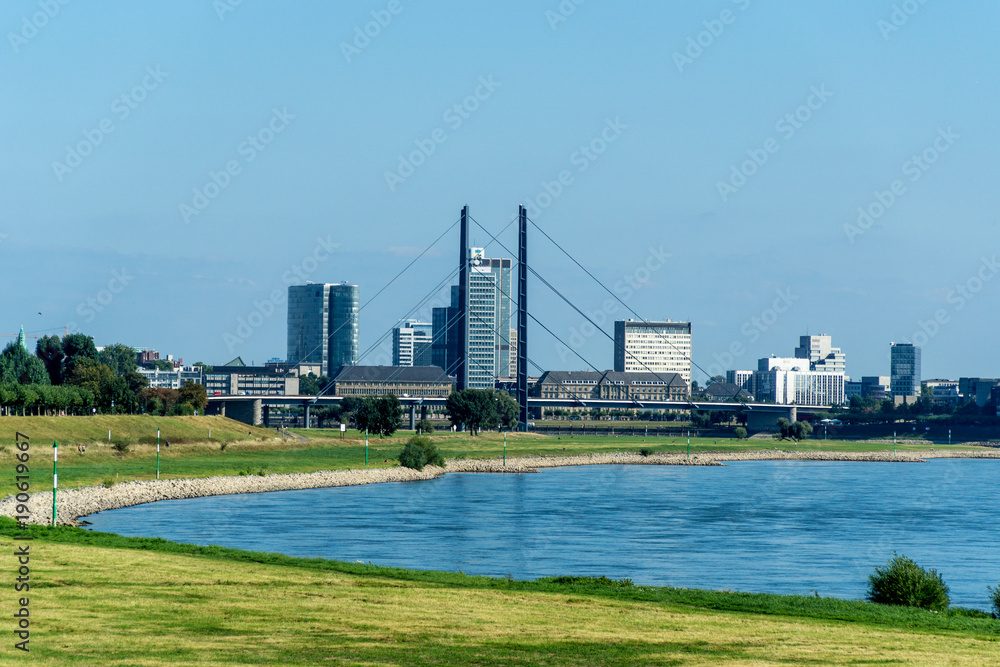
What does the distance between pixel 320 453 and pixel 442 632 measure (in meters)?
67.7

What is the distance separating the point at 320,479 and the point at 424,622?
4714 centimetres

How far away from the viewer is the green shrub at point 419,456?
233 feet

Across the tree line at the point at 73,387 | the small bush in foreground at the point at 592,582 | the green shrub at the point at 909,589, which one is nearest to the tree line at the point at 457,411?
the tree line at the point at 73,387

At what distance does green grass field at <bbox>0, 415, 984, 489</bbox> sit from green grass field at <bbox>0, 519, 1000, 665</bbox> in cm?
2753

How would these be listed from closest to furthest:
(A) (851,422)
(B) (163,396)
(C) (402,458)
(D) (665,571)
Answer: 1. (D) (665,571)
2. (C) (402,458)
3. (B) (163,396)
4. (A) (851,422)

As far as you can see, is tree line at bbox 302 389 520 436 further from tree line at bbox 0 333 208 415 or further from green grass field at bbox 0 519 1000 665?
green grass field at bbox 0 519 1000 665

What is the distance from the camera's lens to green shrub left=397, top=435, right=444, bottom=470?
2790 inches

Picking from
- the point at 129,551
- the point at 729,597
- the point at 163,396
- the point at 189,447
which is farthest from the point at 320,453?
the point at 729,597

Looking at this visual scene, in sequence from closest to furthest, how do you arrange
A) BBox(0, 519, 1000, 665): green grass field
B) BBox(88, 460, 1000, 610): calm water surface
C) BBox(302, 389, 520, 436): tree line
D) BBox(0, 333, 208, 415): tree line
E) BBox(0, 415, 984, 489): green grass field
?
BBox(0, 519, 1000, 665): green grass field, BBox(88, 460, 1000, 610): calm water surface, BBox(0, 415, 984, 489): green grass field, BBox(0, 333, 208, 415): tree line, BBox(302, 389, 520, 436): tree line

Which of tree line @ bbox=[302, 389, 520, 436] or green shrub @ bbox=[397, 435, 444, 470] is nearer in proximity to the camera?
green shrub @ bbox=[397, 435, 444, 470]

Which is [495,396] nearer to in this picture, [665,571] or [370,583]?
[665,571]

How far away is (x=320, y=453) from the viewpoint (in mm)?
81500

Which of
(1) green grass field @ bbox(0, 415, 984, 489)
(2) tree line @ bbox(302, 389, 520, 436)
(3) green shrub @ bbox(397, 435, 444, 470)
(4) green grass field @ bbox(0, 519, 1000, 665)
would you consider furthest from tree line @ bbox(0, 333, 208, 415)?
(4) green grass field @ bbox(0, 519, 1000, 665)

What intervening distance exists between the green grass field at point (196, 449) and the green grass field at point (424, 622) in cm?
2753
